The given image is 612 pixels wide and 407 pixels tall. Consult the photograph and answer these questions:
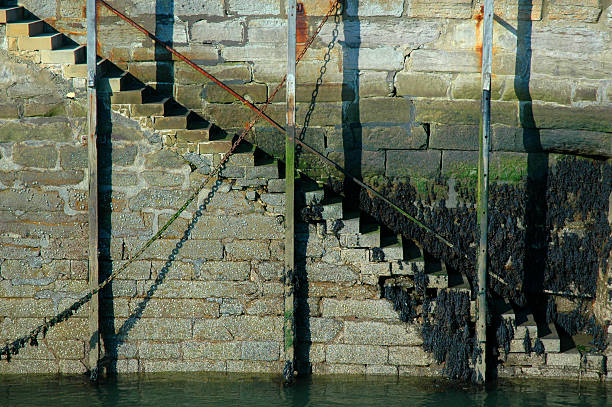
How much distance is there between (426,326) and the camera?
280 inches

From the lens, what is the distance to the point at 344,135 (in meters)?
7.49

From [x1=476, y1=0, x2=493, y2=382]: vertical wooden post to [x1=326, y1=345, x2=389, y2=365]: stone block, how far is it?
889mm

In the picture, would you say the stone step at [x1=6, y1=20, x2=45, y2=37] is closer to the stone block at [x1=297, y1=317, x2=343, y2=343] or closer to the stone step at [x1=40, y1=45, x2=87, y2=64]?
the stone step at [x1=40, y1=45, x2=87, y2=64]

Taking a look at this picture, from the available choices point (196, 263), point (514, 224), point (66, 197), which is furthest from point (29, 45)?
point (514, 224)

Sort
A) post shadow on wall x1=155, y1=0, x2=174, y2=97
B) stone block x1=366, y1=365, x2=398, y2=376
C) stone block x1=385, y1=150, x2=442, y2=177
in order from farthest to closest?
stone block x1=385, y1=150, x2=442, y2=177, post shadow on wall x1=155, y1=0, x2=174, y2=97, stone block x1=366, y1=365, x2=398, y2=376

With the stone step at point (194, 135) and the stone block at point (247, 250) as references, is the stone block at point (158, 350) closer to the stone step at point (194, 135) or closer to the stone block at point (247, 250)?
the stone block at point (247, 250)

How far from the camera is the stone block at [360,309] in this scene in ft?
23.4

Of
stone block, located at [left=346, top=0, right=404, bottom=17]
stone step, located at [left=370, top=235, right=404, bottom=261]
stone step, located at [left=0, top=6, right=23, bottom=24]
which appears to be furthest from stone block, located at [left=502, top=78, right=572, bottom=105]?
stone step, located at [left=0, top=6, right=23, bottom=24]

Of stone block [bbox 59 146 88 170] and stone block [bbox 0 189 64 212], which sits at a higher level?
stone block [bbox 59 146 88 170]

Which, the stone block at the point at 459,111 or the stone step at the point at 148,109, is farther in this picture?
the stone block at the point at 459,111

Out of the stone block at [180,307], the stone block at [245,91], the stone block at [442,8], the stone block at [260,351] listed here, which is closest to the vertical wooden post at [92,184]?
the stone block at [180,307]

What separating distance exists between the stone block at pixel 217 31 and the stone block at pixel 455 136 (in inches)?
81.9

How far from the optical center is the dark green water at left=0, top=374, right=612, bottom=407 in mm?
6677

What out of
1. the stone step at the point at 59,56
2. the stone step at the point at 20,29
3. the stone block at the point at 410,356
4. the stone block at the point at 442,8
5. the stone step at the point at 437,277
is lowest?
the stone block at the point at 410,356
